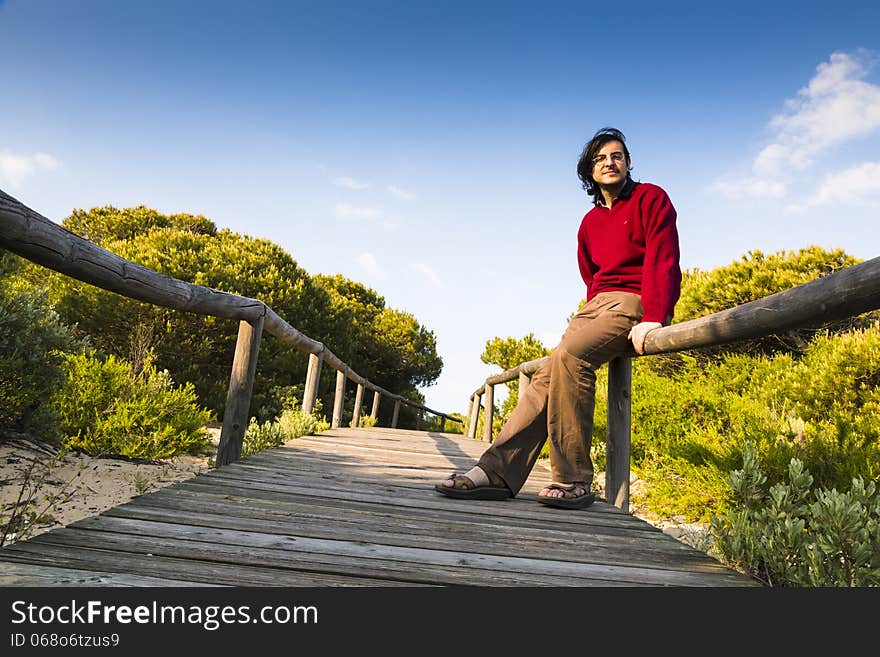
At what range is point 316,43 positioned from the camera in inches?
501

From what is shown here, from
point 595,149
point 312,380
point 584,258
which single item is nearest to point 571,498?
point 584,258

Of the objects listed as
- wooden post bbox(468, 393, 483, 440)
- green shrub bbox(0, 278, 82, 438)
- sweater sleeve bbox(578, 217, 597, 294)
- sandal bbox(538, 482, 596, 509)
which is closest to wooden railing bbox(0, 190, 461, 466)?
sandal bbox(538, 482, 596, 509)

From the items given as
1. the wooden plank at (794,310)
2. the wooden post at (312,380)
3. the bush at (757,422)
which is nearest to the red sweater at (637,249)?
the wooden plank at (794,310)

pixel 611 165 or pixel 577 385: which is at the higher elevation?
pixel 611 165

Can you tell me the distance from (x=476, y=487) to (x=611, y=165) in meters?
1.67

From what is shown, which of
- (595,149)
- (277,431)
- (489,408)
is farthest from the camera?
(489,408)

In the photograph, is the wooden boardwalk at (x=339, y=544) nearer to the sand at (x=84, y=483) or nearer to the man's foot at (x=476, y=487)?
the man's foot at (x=476, y=487)

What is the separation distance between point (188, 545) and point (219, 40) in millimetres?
15561

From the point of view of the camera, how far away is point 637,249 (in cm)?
230

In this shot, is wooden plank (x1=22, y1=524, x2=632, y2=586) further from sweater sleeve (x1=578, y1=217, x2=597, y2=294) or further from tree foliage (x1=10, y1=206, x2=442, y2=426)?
tree foliage (x1=10, y1=206, x2=442, y2=426)

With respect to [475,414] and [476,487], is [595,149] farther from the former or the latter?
[475,414]

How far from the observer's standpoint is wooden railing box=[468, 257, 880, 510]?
109 cm

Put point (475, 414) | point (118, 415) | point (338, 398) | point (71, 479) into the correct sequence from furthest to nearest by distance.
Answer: point (475, 414) → point (338, 398) → point (118, 415) → point (71, 479)
